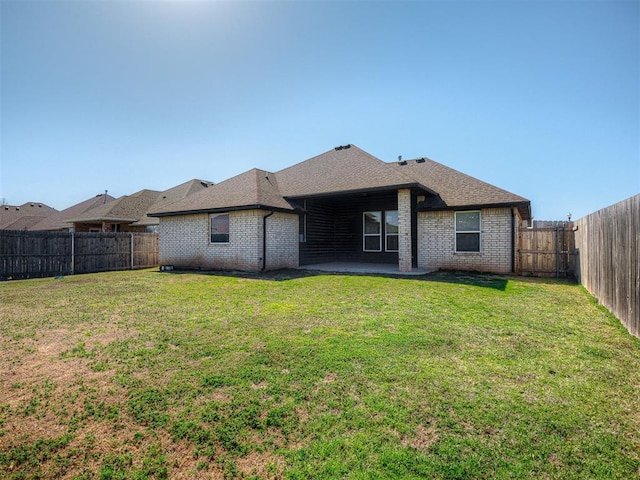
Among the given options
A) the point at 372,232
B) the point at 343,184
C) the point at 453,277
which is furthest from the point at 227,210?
the point at 453,277

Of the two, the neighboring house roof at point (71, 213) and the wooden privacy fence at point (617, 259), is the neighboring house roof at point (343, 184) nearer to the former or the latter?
the wooden privacy fence at point (617, 259)

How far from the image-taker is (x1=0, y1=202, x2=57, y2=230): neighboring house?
104ft

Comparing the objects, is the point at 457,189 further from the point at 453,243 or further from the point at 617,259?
the point at 617,259

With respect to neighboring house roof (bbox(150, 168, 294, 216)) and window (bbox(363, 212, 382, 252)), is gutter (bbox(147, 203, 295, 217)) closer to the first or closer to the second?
neighboring house roof (bbox(150, 168, 294, 216))

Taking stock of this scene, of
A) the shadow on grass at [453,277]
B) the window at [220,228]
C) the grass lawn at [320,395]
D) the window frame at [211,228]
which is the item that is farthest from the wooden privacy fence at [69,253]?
the grass lawn at [320,395]

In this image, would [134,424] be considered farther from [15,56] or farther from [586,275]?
[15,56]

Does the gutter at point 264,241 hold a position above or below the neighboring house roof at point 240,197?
below

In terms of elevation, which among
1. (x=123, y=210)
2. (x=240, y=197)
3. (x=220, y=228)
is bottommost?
(x=220, y=228)

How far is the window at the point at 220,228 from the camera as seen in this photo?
45.3ft

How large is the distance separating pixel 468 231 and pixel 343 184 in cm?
529

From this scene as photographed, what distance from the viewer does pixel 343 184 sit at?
13.4 meters

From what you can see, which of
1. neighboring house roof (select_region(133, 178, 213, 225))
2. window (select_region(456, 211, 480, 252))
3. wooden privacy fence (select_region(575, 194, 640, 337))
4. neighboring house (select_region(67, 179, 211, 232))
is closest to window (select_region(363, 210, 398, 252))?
window (select_region(456, 211, 480, 252))

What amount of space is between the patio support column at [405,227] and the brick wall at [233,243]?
4.82 m

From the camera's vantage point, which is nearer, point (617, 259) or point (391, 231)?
point (617, 259)
